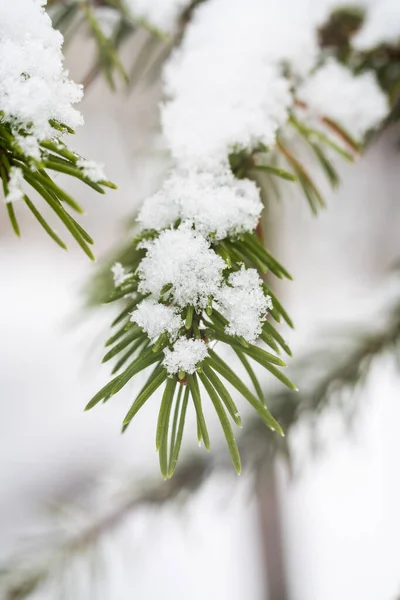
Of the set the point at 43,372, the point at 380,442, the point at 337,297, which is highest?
the point at 43,372

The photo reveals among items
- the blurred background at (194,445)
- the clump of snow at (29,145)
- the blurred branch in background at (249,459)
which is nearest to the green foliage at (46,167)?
the clump of snow at (29,145)

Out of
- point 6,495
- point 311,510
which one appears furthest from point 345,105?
point 6,495

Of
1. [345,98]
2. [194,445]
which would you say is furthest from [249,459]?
[345,98]

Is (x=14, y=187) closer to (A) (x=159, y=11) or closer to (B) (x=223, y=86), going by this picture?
(B) (x=223, y=86)

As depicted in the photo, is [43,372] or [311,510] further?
[43,372]

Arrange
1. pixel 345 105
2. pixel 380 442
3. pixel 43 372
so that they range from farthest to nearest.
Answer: pixel 43 372, pixel 380 442, pixel 345 105

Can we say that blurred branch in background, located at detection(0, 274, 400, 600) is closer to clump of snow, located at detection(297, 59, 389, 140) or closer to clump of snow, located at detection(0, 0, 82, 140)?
clump of snow, located at detection(297, 59, 389, 140)

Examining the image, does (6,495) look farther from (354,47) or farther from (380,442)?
(354,47)
